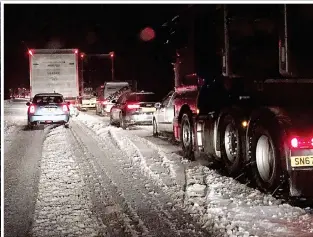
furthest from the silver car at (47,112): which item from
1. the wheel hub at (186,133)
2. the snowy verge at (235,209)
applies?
the snowy verge at (235,209)

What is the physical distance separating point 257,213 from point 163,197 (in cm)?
170

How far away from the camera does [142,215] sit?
7191 mm

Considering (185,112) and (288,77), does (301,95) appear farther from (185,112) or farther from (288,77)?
(185,112)

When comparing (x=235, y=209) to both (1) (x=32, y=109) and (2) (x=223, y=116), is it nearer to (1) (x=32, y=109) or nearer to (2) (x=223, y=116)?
(2) (x=223, y=116)

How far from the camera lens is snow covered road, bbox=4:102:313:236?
21.3 feet

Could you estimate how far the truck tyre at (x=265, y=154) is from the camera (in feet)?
24.6

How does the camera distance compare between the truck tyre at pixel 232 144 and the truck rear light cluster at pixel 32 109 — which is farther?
the truck rear light cluster at pixel 32 109

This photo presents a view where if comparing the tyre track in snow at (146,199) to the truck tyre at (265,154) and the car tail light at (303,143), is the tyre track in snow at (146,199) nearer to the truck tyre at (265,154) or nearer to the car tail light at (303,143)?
the truck tyre at (265,154)

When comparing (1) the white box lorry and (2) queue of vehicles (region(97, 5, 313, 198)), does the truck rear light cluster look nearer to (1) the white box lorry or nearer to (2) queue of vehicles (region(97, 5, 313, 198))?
(1) the white box lorry

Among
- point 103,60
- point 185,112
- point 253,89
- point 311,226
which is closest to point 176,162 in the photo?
point 185,112

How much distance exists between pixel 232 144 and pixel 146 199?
7.50ft

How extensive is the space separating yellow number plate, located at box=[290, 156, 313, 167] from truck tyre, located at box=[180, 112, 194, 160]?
5.09m

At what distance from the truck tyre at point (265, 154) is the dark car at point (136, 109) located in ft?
39.0

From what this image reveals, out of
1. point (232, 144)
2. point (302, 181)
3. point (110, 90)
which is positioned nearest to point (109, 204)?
point (302, 181)
